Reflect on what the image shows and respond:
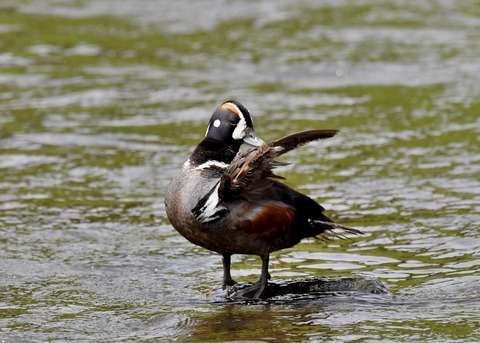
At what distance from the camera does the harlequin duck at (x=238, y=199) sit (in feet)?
24.0

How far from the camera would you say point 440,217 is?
9.93 metres

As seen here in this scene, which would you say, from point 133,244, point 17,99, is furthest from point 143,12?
point 133,244

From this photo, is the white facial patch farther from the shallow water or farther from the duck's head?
the shallow water

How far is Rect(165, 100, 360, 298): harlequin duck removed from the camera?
7301 millimetres

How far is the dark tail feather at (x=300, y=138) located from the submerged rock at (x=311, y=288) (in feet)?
3.90

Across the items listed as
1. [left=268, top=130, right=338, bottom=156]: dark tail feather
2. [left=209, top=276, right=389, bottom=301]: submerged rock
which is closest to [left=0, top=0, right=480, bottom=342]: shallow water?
[left=209, top=276, right=389, bottom=301]: submerged rock

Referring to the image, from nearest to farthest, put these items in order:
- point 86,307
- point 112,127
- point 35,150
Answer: point 86,307
point 35,150
point 112,127

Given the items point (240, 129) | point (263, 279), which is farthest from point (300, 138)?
point (263, 279)

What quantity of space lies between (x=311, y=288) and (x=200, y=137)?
18.4 ft

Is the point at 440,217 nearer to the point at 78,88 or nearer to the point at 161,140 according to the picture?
the point at 161,140

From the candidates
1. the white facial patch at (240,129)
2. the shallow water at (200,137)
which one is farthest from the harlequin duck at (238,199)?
the shallow water at (200,137)

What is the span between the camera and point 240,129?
7895 millimetres

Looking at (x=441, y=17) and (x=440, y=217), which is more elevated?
(x=441, y=17)

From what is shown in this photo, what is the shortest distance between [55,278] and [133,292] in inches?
29.6
